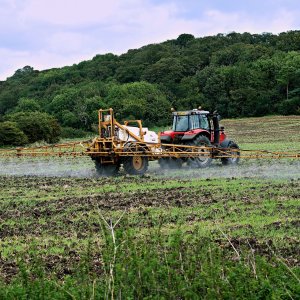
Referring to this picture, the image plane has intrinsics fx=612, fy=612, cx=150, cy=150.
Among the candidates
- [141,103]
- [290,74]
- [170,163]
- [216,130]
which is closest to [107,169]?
[170,163]

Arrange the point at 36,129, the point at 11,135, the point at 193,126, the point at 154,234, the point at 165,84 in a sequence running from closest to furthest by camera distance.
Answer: the point at 154,234 → the point at 193,126 → the point at 11,135 → the point at 36,129 → the point at 165,84

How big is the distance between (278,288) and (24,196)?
34.0 feet

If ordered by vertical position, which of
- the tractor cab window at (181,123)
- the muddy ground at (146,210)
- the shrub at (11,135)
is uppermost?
the tractor cab window at (181,123)

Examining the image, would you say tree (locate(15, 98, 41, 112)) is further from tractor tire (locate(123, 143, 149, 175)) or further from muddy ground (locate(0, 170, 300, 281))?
muddy ground (locate(0, 170, 300, 281))

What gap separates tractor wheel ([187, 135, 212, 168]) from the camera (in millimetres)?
21516

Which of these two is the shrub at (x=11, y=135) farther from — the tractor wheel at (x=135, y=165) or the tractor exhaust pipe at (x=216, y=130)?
the tractor wheel at (x=135, y=165)

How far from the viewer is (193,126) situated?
22297 millimetres

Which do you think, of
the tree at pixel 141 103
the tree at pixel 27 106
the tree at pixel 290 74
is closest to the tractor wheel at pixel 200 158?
the tree at pixel 141 103

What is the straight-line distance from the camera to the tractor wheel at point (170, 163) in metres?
21.6

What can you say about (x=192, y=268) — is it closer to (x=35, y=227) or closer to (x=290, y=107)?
(x=35, y=227)

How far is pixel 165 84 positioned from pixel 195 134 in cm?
7773

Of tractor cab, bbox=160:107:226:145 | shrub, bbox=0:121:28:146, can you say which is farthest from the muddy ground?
shrub, bbox=0:121:28:146

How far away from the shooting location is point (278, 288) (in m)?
5.95

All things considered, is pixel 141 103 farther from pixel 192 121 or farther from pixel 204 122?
pixel 192 121
